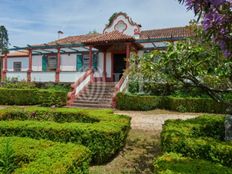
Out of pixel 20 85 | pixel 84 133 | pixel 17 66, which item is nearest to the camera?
pixel 84 133

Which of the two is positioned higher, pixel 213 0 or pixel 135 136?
pixel 213 0

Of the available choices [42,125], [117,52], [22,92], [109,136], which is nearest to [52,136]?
[42,125]

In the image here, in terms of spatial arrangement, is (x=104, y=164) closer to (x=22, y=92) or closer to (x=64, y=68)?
(x=22, y=92)

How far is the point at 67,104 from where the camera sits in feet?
56.6

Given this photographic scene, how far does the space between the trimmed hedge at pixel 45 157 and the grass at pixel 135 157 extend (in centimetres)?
132

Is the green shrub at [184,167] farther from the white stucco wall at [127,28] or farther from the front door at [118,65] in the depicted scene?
the white stucco wall at [127,28]

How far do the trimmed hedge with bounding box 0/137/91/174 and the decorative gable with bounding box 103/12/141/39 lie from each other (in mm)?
17925

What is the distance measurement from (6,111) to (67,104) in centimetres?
731

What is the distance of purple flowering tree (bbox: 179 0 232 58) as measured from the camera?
10.7 ft

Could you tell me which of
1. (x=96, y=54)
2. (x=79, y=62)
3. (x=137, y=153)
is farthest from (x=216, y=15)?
(x=79, y=62)

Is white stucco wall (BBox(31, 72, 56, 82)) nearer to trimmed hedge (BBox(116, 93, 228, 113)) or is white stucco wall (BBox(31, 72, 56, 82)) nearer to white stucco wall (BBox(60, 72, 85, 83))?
white stucco wall (BBox(60, 72, 85, 83))

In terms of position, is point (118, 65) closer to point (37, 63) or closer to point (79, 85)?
point (79, 85)

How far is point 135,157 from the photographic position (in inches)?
277

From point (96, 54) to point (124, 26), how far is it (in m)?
3.31
